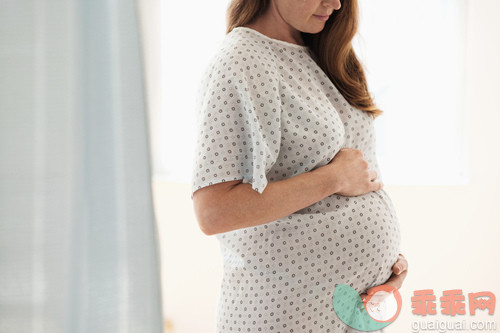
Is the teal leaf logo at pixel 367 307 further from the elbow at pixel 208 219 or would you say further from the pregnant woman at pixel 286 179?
the elbow at pixel 208 219

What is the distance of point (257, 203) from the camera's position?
2.59ft

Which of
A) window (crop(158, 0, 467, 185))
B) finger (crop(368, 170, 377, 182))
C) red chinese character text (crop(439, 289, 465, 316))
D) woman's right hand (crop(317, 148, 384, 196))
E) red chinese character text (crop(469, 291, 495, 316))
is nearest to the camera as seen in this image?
woman's right hand (crop(317, 148, 384, 196))

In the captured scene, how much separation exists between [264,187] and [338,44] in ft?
1.48

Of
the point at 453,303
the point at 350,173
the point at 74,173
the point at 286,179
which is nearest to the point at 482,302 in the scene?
the point at 453,303

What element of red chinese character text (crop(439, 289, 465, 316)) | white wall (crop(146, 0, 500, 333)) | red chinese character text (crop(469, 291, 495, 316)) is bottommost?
red chinese character text (crop(469, 291, 495, 316))

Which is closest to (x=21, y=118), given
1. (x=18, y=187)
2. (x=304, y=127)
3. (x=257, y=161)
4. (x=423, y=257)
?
(x=18, y=187)

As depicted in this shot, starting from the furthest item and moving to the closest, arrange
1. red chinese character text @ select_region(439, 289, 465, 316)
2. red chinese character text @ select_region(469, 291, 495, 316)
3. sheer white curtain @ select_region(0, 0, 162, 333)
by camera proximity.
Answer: red chinese character text @ select_region(469, 291, 495, 316)
red chinese character text @ select_region(439, 289, 465, 316)
sheer white curtain @ select_region(0, 0, 162, 333)

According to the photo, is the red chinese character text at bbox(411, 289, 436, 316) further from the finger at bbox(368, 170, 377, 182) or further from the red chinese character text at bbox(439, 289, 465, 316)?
the finger at bbox(368, 170, 377, 182)

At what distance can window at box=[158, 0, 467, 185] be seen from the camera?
238 centimetres

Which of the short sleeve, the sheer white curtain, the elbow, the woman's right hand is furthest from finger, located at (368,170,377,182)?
the sheer white curtain

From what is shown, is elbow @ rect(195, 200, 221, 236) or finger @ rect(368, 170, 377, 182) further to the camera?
finger @ rect(368, 170, 377, 182)

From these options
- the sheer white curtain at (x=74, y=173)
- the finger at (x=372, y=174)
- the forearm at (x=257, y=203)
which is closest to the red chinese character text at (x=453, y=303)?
the finger at (x=372, y=174)

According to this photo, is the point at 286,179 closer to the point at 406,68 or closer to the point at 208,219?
the point at 208,219

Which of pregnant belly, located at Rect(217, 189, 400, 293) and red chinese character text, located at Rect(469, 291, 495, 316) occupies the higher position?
pregnant belly, located at Rect(217, 189, 400, 293)
